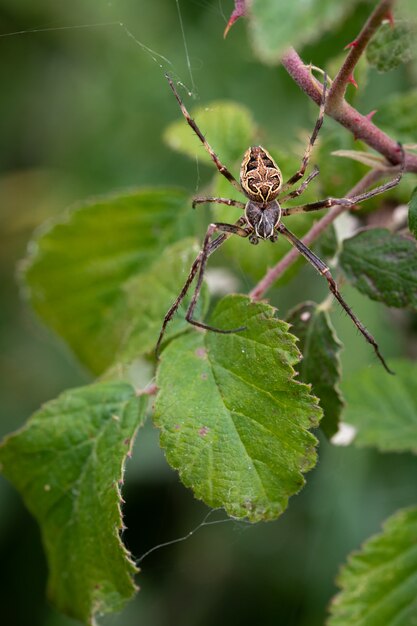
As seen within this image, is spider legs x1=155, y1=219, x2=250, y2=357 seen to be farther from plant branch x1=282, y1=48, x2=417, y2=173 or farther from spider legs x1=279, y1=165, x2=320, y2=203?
plant branch x1=282, y1=48, x2=417, y2=173

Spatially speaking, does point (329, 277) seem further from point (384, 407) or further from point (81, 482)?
point (81, 482)

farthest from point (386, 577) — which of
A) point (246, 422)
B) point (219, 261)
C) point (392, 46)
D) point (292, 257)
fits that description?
point (219, 261)

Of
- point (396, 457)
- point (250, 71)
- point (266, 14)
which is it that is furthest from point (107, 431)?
point (250, 71)

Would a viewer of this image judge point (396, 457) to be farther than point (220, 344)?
Yes

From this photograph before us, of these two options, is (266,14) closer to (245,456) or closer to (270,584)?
(245,456)

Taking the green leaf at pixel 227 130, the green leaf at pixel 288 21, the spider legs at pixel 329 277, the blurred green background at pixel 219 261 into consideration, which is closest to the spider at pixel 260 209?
the spider legs at pixel 329 277
